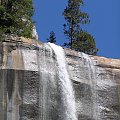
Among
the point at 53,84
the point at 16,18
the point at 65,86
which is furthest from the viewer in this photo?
the point at 16,18

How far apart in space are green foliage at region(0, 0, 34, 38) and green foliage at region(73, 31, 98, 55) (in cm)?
446

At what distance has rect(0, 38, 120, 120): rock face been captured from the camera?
1889 centimetres

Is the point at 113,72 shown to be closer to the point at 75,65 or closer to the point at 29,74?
the point at 75,65

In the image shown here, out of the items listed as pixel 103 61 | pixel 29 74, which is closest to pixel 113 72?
pixel 103 61

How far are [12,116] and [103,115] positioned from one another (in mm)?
4054

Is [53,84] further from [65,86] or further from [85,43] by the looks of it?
[85,43]

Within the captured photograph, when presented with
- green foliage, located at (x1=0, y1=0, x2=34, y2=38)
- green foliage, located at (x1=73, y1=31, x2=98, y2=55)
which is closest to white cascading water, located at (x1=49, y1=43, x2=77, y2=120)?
green foliage, located at (x1=0, y1=0, x2=34, y2=38)

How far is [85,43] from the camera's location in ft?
91.9

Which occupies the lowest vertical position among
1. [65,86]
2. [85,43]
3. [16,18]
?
[65,86]

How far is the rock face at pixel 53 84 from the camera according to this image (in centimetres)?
1889

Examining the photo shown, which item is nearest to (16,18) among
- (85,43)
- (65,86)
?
(65,86)

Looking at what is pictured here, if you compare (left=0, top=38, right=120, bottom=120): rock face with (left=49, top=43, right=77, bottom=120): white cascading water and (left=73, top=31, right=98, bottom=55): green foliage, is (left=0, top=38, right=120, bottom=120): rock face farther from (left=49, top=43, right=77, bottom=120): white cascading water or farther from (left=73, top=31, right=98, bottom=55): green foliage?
(left=73, top=31, right=98, bottom=55): green foliage

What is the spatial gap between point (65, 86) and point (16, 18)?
15.2 ft

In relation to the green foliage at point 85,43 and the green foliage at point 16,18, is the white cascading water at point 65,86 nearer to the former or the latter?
the green foliage at point 16,18
